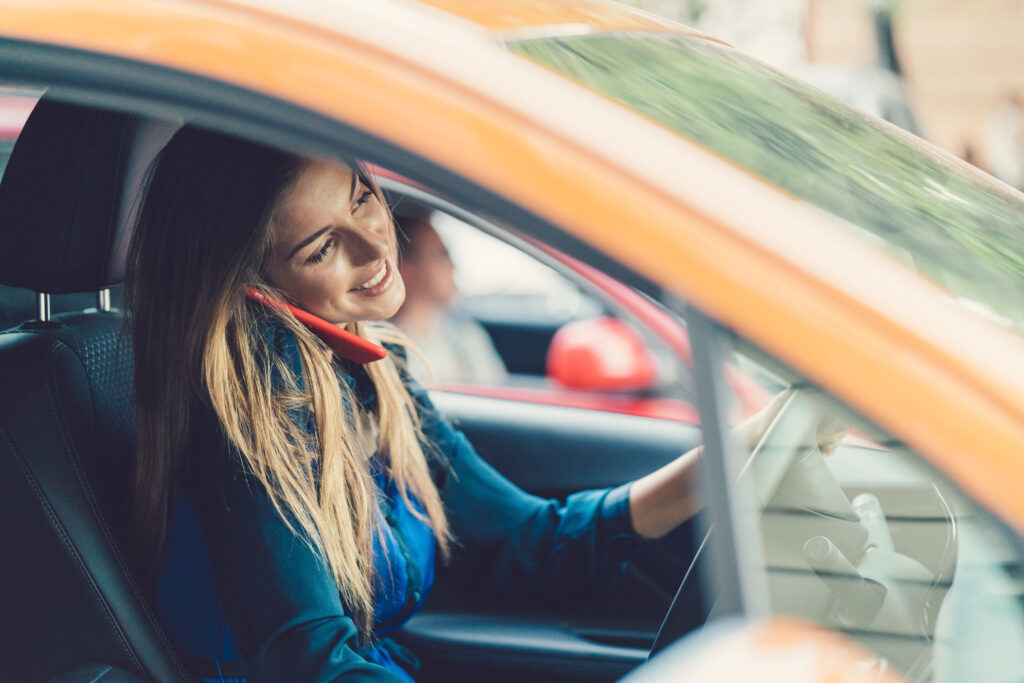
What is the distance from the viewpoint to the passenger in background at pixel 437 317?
3369 mm

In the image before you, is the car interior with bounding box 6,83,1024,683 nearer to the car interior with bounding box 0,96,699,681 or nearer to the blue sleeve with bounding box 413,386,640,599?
the car interior with bounding box 0,96,699,681

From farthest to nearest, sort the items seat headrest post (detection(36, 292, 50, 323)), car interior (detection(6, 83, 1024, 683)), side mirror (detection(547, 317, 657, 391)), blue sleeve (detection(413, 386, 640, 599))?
1. side mirror (detection(547, 317, 657, 391))
2. blue sleeve (detection(413, 386, 640, 599))
3. seat headrest post (detection(36, 292, 50, 323))
4. car interior (detection(6, 83, 1024, 683))

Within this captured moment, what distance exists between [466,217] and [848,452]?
0.96 m

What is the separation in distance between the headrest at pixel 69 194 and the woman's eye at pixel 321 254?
0.30 m

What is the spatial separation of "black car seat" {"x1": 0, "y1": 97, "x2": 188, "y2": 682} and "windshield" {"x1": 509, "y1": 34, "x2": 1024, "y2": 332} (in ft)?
2.81

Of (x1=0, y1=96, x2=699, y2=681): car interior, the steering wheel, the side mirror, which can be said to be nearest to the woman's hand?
the steering wheel

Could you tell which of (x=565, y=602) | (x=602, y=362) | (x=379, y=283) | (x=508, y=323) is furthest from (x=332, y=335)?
(x=508, y=323)

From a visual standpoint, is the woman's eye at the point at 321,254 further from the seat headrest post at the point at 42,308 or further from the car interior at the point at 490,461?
the seat headrest post at the point at 42,308

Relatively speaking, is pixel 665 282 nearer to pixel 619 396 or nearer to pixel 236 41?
pixel 236 41

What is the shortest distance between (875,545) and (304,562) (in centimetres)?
68

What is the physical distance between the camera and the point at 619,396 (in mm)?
3049

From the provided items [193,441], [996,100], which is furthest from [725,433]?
[996,100]

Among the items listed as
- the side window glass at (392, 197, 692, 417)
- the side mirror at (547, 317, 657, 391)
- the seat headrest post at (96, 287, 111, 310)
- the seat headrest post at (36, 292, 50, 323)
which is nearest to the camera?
the seat headrest post at (36, 292, 50, 323)

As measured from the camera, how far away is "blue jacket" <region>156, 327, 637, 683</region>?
51.6 inches
